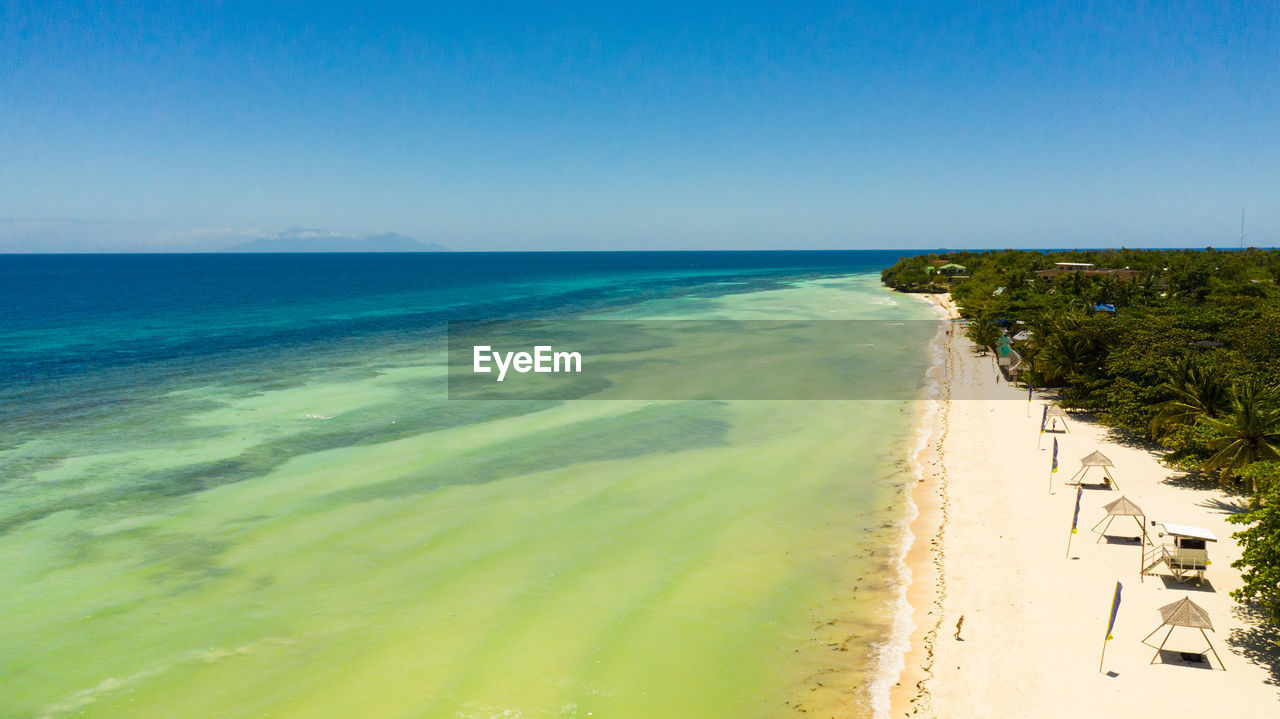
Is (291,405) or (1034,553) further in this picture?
(291,405)

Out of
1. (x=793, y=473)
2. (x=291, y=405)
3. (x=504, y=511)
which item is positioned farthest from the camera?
(x=291, y=405)

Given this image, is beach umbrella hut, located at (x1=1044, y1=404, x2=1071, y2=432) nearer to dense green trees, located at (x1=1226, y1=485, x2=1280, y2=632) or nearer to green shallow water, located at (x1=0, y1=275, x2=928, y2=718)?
green shallow water, located at (x1=0, y1=275, x2=928, y2=718)

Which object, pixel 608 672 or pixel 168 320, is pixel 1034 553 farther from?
pixel 168 320

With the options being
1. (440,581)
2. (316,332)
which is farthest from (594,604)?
(316,332)

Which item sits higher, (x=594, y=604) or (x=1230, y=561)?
(x=1230, y=561)

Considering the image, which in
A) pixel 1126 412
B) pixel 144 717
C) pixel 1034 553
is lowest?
pixel 144 717

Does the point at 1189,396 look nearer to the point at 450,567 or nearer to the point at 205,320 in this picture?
the point at 450,567

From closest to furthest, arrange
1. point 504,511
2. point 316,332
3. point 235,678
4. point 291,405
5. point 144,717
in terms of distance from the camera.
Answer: point 144,717, point 235,678, point 504,511, point 291,405, point 316,332
